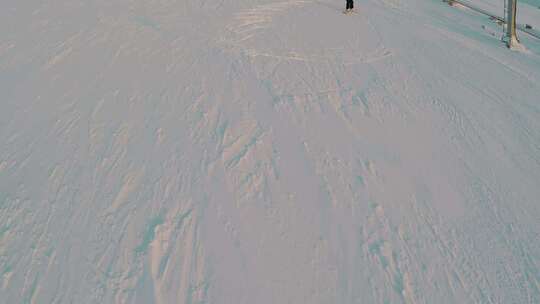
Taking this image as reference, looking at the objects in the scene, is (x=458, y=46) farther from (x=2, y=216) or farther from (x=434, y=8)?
(x=2, y=216)

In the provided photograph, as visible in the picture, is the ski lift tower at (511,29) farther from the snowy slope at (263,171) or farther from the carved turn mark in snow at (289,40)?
the carved turn mark in snow at (289,40)

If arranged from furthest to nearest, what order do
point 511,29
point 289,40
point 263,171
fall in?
point 511,29
point 289,40
point 263,171

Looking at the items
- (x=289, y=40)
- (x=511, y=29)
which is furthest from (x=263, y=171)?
(x=511, y=29)

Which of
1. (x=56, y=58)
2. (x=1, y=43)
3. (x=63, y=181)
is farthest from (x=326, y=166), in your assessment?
(x=1, y=43)

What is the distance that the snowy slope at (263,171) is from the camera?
130 inches

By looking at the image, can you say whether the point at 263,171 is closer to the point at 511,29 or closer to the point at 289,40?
the point at 289,40

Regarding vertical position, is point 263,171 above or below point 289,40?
below

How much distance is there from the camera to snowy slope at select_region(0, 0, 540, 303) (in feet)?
10.8

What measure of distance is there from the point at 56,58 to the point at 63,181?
388 cm

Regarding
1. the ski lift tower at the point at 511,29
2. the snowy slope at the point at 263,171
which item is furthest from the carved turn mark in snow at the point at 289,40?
the ski lift tower at the point at 511,29

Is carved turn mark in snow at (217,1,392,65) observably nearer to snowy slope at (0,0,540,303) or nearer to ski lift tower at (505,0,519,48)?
snowy slope at (0,0,540,303)

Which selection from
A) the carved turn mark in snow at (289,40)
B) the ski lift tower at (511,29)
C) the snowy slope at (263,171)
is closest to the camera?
the snowy slope at (263,171)

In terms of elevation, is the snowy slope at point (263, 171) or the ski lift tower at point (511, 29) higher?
the ski lift tower at point (511, 29)

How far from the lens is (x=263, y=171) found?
14.3ft
